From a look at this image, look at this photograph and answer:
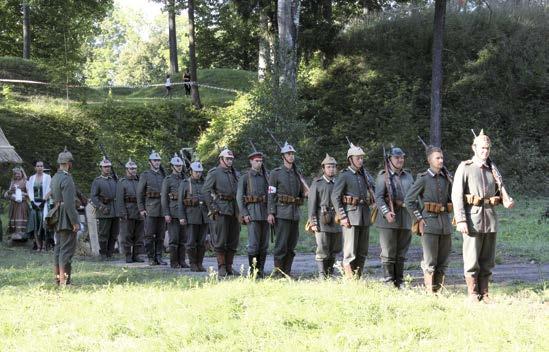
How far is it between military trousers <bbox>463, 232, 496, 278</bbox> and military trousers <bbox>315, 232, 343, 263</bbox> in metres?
2.70

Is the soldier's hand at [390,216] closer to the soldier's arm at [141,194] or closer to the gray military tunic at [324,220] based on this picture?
the gray military tunic at [324,220]

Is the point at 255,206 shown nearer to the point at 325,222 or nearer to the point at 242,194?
the point at 242,194

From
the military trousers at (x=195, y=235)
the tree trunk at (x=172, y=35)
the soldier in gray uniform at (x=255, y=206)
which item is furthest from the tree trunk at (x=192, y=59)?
the soldier in gray uniform at (x=255, y=206)

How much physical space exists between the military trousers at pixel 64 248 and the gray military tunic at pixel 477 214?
588 centimetres

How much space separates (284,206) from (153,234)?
466cm

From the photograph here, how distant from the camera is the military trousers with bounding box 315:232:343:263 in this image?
39.4 ft

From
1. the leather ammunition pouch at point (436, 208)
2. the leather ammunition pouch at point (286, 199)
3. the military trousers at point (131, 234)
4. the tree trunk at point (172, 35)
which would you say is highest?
the tree trunk at point (172, 35)

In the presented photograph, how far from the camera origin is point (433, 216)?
10.3 metres

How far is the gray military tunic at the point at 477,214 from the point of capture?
9.67 metres

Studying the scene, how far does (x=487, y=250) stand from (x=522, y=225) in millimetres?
11025

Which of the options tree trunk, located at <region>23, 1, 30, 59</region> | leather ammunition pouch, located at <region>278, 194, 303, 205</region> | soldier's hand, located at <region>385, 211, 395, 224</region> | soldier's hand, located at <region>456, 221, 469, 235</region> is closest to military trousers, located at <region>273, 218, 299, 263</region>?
leather ammunition pouch, located at <region>278, 194, 303, 205</region>

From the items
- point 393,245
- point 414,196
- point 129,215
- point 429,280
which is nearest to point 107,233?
point 129,215

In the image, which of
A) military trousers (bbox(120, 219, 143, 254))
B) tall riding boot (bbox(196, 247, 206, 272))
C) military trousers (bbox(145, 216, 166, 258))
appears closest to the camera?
tall riding boot (bbox(196, 247, 206, 272))

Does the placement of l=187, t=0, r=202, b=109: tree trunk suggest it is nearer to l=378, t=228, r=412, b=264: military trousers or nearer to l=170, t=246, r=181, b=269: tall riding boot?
l=170, t=246, r=181, b=269: tall riding boot
